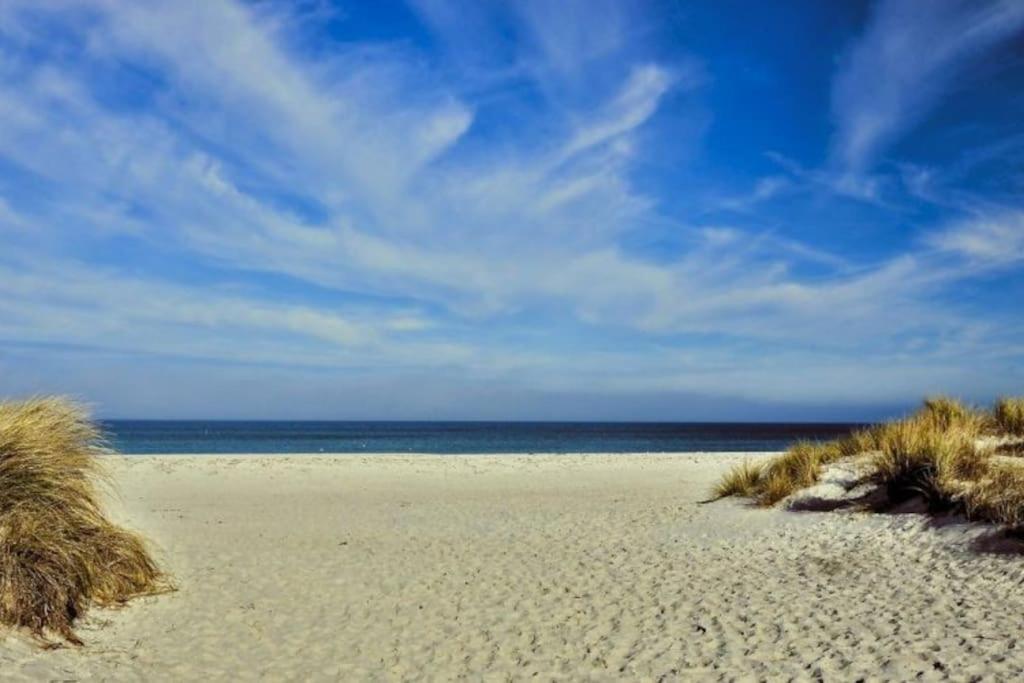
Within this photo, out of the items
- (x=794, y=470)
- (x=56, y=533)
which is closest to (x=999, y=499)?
(x=794, y=470)

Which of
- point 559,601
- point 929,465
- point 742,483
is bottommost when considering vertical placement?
point 559,601

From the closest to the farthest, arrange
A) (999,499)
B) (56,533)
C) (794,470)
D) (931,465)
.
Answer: (56,533) → (999,499) → (931,465) → (794,470)

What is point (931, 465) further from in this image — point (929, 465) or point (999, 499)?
point (999, 499)

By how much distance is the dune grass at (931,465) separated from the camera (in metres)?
10.1

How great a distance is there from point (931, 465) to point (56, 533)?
35.9 feet

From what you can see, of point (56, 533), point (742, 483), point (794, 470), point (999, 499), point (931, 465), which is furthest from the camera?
point (742, 483)

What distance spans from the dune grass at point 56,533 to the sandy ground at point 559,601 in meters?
0.30

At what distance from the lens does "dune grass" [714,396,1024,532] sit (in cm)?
1012

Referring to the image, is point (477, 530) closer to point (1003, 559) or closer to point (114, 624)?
point (114, 624)

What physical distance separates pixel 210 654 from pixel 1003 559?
8061 mm

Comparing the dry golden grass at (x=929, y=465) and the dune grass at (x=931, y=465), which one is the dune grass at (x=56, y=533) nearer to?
the dune grass at (x=931, y=465)

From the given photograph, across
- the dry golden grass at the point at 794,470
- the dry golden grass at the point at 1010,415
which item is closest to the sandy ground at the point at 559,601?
the dry golden grass at the point at 794,470

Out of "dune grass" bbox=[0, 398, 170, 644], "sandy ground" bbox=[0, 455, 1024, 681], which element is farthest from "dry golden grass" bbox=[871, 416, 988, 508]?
"dune grass" bbox=[0, 398, 170, 644]

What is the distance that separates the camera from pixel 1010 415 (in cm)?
1603
